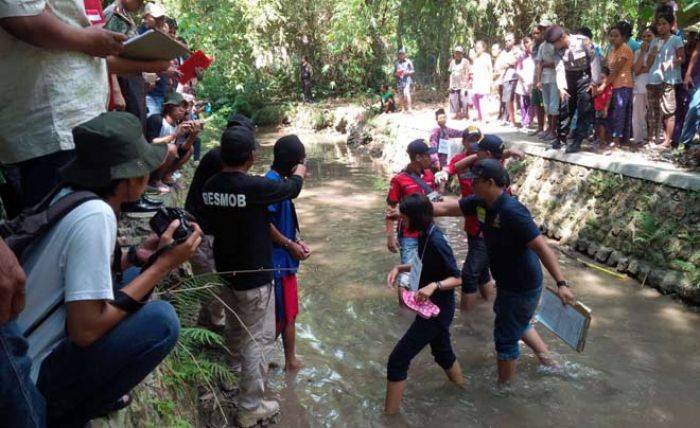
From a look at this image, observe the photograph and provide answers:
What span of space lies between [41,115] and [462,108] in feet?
45.1

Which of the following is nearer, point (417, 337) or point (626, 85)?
point (417, 337)

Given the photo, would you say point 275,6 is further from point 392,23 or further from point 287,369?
point 287,369

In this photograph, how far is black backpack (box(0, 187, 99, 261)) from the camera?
1.94 m

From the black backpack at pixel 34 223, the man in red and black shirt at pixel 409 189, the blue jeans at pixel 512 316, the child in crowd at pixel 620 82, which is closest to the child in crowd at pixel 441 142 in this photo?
the man in red and black shirt at pixel 409 189

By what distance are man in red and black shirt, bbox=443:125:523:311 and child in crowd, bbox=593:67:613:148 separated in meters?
3.13

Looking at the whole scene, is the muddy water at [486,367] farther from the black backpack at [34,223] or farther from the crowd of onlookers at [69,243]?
the black backpack at [34,223]

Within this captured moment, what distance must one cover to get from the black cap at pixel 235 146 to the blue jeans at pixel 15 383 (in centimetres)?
201

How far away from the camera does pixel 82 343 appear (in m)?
2.00

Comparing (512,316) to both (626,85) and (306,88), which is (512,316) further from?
(306,88)

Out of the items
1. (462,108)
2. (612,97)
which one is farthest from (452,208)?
(462,108)

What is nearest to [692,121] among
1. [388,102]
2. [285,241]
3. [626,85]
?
[626,85]

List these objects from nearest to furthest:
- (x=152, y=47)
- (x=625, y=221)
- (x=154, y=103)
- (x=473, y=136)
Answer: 1. (x=152, y=47)
2. (x=473, y=136)
3. (x=625, y=221)
4. (x=154, y=103)

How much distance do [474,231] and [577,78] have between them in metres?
3.80

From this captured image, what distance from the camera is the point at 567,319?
403 centimetres
